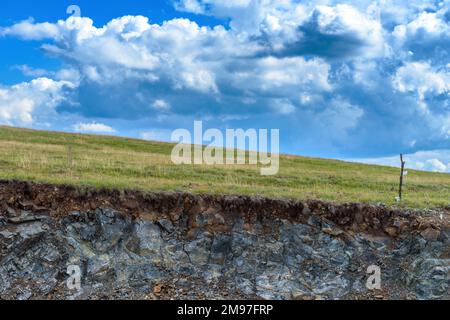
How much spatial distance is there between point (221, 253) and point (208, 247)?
1.87 feet

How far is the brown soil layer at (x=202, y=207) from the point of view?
20406 millimetres

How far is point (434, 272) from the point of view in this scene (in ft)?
62.5

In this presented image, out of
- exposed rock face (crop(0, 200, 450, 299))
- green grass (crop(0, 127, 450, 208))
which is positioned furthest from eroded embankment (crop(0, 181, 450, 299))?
green grass (crop(0, 127, 450, 208))

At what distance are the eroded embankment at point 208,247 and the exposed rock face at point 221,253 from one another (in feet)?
0.13

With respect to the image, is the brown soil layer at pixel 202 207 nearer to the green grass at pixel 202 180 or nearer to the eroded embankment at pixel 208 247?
the eroded embankment at pixel 208 247

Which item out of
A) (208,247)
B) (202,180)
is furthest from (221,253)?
(202,180)

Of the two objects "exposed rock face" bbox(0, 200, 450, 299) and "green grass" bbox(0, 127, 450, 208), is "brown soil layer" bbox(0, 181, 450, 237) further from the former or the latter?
"green grass" bbox(0, 127, 450, 208)

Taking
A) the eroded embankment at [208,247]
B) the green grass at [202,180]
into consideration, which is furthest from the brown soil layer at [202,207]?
the green grass at [202,180]

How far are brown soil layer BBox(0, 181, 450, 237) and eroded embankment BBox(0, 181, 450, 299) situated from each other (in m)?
0.04

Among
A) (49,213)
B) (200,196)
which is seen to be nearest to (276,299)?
(200,196)

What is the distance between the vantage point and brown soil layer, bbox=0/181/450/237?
20406 millimetres

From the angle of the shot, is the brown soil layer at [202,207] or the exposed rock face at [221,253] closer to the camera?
the exposed rock face at [221,253]

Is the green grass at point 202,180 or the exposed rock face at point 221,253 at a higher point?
the green grass at point 202,180
